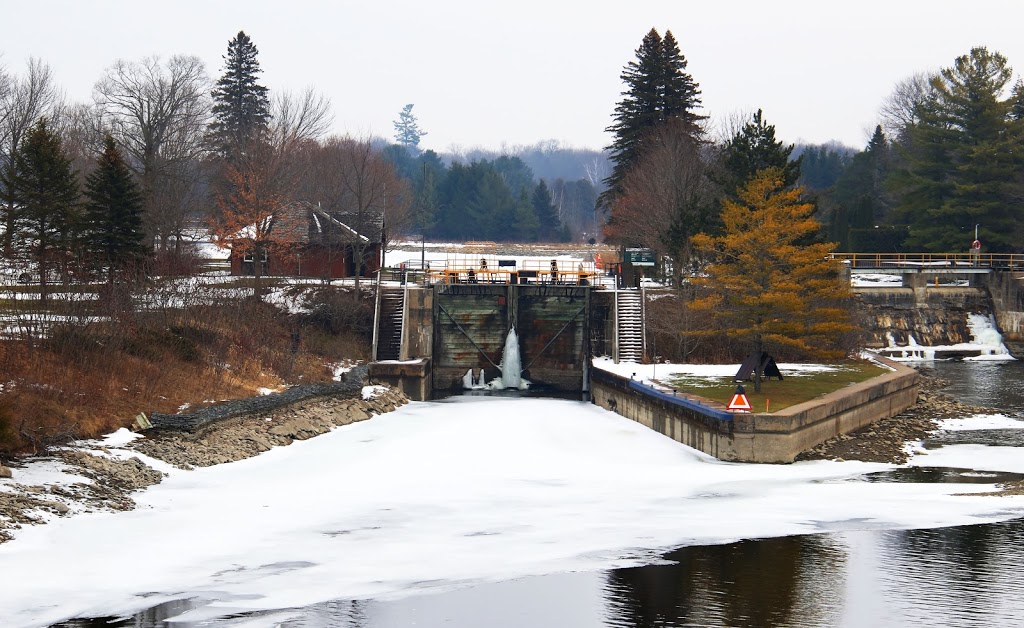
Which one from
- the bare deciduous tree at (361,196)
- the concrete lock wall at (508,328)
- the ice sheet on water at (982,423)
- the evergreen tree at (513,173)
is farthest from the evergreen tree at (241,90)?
the evergreen tree at (513,173)

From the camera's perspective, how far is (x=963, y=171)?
69938mm

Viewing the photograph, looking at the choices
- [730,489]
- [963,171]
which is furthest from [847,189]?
[730,489]

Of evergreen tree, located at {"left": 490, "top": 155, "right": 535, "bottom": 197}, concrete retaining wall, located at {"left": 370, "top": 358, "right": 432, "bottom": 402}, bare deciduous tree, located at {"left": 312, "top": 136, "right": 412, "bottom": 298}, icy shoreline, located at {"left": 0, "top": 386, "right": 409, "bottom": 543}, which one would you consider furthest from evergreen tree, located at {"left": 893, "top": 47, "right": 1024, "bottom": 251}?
evergreen tree, located at {"left": 490, "top": 155, "right": 535, "bottom": 197}

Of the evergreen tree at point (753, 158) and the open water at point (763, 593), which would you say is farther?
the evergreen tree at point (753, 158)

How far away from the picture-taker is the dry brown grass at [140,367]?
A: 2777cm

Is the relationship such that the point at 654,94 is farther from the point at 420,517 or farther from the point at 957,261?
the point at 420,517

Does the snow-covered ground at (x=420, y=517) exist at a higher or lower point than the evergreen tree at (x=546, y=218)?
lower

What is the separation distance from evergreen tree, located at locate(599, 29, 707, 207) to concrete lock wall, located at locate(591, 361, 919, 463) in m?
28.9

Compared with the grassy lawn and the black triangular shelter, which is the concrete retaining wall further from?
the black triangular shelter

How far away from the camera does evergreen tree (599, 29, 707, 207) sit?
66.9 m

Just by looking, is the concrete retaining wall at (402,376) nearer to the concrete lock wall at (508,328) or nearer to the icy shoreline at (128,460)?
the concrete lock wall at (508,328)

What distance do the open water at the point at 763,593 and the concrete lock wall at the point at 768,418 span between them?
7608mm

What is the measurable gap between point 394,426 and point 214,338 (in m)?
7.77

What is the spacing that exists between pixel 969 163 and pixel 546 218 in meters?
58.7
